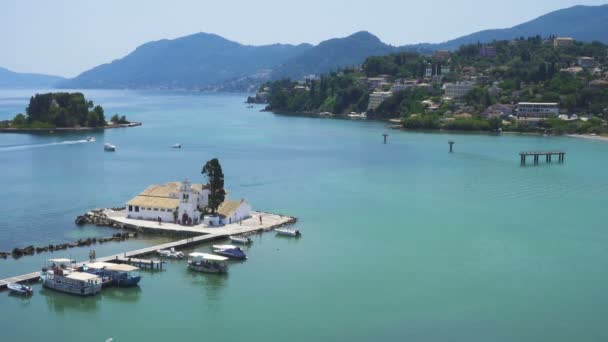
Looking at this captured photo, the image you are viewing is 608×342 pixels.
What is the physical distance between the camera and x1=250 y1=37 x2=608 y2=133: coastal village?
247 ft

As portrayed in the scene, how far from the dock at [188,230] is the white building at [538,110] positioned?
5163 cm

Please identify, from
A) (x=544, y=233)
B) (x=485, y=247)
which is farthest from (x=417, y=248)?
(x=544, y=233)

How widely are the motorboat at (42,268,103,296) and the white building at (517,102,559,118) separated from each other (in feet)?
202

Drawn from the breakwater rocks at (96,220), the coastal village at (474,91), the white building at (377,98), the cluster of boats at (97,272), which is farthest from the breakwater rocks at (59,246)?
the white building at (377,98)

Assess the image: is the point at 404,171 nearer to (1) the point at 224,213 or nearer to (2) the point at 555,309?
(1) the point at 224,213

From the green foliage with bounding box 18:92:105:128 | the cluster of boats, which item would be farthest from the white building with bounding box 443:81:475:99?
the cluster of boats

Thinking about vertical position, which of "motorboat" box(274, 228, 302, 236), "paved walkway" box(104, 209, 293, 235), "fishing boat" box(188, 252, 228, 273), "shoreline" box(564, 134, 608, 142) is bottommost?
"fishing boat" box(188, 252, 228, 273)

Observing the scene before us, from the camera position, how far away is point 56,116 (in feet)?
233

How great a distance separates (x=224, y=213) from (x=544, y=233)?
38.1 feet

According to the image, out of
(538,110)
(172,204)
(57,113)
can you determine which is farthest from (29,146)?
Answer: (538,110)

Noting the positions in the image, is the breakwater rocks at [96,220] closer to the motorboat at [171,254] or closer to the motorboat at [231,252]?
A: the motorboat at [171,254]

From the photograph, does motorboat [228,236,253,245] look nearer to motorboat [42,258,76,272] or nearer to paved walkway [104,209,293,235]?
paved walkway [104,209,293,235]

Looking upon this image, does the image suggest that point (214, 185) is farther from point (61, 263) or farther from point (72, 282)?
point (72, 282)

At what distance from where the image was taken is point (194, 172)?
4259cm
